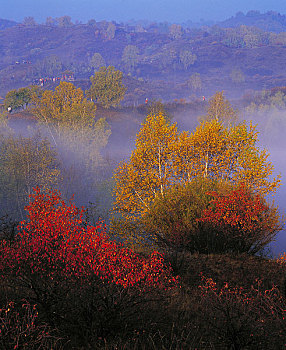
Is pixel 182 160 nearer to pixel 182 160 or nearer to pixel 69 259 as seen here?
pixel 182 160


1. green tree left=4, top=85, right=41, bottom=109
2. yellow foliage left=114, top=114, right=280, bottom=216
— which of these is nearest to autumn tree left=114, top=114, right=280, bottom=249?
yellow foliage left=114, top=114, right=280, bottom=216

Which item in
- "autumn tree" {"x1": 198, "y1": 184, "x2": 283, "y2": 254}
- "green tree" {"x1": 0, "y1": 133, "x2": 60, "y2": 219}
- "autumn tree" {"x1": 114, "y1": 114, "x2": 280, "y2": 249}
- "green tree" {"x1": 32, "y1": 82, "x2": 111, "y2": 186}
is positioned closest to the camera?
"autumn tree" {"x1": 198, "y1": 184, "x2": 283, "y2": 254}

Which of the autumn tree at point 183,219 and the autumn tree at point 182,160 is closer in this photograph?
the autumn tree at point 183,219

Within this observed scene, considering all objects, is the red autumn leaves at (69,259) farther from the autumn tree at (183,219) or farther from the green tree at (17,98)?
the green tree at (17,98)

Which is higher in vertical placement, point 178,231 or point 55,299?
point 55,299

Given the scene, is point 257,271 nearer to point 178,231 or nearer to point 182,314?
point 178,231

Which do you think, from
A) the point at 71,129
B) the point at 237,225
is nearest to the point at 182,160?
the point at 237,225

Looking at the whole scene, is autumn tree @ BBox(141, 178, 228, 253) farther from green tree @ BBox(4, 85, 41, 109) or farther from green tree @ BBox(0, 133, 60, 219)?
green tree @ BBox(4, 85, 41, 109)

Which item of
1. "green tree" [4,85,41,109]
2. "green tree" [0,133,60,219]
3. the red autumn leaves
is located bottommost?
"green tree" [0,133,60,219]

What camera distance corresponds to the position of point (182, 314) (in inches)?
392

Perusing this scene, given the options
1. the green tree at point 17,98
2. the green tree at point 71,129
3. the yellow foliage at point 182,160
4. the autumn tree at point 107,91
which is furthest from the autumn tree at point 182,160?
the autumn tree at point 107,91

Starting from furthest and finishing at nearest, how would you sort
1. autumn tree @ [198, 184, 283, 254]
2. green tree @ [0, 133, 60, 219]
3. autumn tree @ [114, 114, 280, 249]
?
green tree @ [0, 133, 60, 219], autumn tree @ [114, 114, 280, 249], autumn tree @ [198, 184, 283, 254]

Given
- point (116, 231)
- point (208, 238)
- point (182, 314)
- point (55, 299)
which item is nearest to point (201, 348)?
point (182, 314)

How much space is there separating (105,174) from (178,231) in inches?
2140
